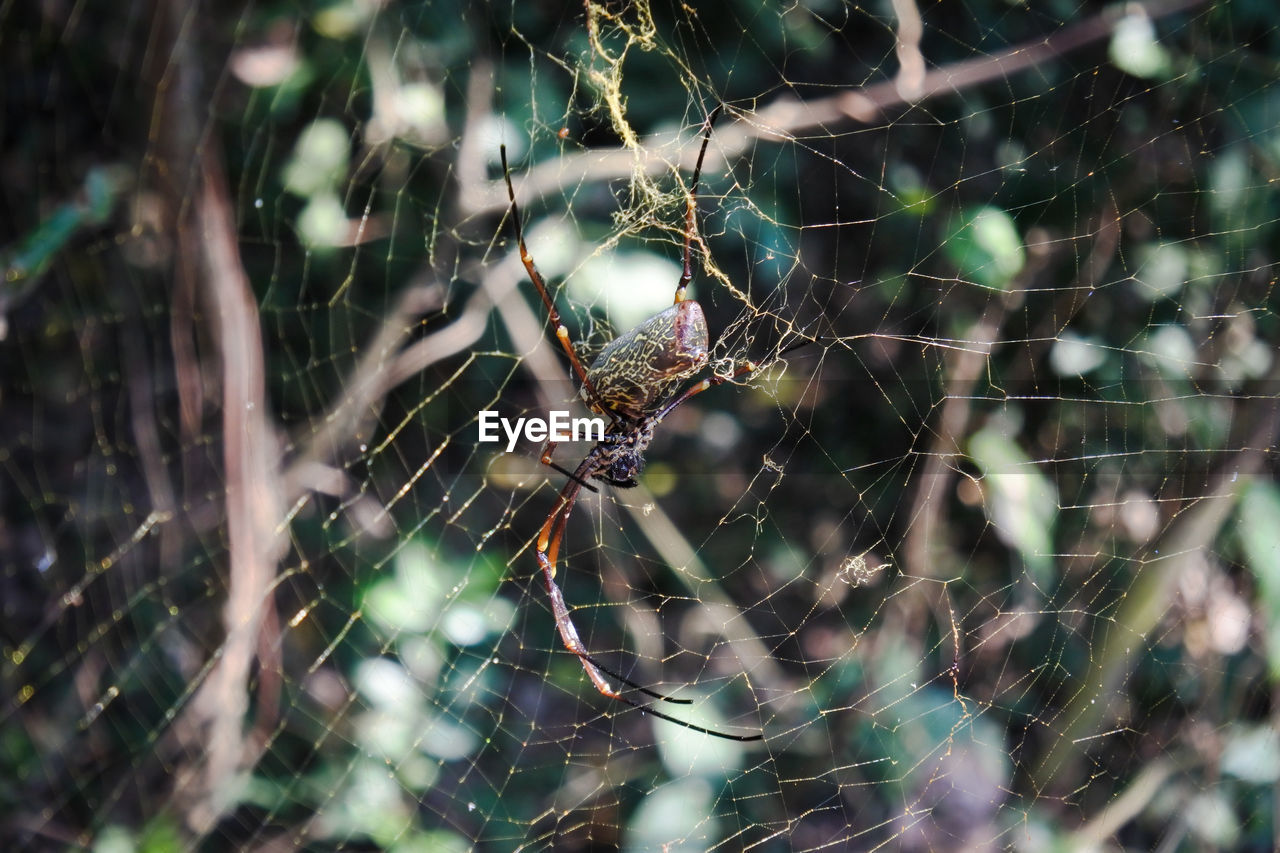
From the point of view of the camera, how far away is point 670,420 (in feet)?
4.22

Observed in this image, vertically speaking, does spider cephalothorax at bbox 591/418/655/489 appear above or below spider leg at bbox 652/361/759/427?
below

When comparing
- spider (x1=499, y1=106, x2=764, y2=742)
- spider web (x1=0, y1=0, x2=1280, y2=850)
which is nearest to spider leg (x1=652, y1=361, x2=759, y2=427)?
spider (x1=499, y1=106, x2=764, y2=742)

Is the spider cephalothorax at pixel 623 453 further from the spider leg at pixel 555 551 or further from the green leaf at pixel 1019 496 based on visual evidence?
the green leaf at pixel 1019 496

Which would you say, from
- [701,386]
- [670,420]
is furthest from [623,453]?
[670,420]

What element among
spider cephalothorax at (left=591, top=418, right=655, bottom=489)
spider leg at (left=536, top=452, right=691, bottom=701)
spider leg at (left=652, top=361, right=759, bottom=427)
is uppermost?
spider leg at (left=652, top=361, right=759, bottom=427)

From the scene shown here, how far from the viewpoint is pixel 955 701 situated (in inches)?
39.1

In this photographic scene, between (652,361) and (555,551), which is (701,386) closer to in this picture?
(652,361)

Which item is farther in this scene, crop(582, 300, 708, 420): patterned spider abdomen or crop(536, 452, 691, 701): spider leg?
crop(536, 452, 691, 701): spider leg

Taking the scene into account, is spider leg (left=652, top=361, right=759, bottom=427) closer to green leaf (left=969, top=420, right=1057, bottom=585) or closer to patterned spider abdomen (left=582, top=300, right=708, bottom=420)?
patterned spider abdomen (left=582, top=300, right=708, bottom=420)

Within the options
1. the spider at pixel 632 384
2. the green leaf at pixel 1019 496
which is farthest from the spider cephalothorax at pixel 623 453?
the green leaf at pixel 1019 496

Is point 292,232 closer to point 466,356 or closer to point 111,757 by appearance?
point 466,356

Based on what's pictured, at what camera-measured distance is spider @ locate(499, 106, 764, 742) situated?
0.75 metres

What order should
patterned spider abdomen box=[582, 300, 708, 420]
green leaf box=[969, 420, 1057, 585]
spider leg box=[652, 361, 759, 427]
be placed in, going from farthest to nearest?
1. green leaf box=[969, 420, 1057, 585]
2. spider leg box=[652, 361, 759, 427]
3. patterned spider abdomen box=[582, 300, 708, 420]

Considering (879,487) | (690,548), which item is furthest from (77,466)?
(879,487)
